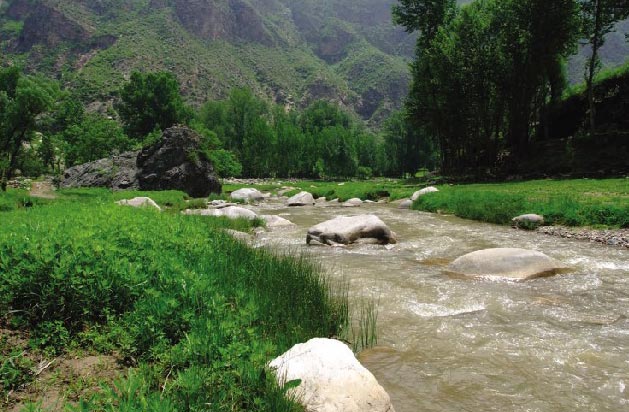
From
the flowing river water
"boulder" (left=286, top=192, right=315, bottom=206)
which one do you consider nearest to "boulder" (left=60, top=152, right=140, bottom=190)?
"boulder" (left=286, top=192, right=315, bottom=206)

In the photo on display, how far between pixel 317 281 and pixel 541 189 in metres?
21.5

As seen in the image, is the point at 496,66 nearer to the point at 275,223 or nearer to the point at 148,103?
the point at 275,223

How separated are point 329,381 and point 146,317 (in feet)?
7.08

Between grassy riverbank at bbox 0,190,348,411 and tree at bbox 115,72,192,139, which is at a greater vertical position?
tree at bbox 115,72,192,139

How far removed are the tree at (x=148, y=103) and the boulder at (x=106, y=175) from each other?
27121mm

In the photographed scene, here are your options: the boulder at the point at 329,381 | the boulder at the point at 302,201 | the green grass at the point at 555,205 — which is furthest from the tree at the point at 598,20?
the boulder at the point at 329,381

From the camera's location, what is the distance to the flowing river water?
434 cm

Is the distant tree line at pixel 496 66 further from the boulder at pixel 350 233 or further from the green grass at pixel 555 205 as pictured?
the boulder at pixel 350 233

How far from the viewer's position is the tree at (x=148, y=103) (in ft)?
217

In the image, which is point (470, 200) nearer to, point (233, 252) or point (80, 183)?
point (233, 252)

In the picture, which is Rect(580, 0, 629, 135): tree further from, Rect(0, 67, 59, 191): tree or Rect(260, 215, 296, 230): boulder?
Rect(0, 67, 59, 191): tree

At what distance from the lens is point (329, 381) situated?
3.77 metres

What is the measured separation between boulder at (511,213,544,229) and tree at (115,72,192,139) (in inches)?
2457

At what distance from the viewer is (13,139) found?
1686 inches
